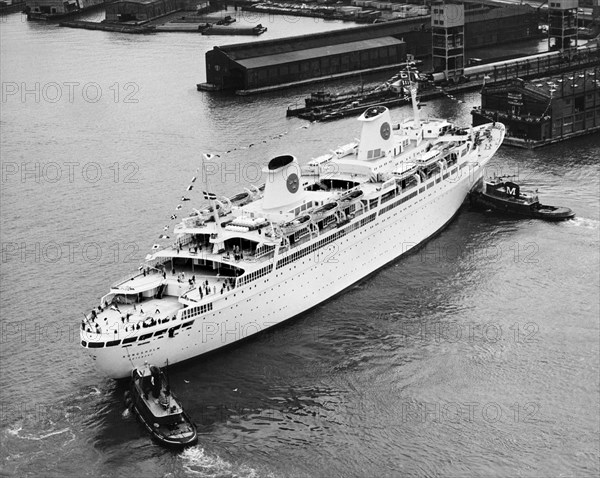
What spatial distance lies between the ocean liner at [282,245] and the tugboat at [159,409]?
1919 mm

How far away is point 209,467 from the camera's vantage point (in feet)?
135

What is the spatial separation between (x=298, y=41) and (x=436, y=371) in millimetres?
61665

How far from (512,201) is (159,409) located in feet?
92.9

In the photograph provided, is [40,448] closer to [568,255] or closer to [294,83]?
[568,255]

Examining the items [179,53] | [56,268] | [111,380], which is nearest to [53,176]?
[56,268]

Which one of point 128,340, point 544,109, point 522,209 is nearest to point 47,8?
point 544,109

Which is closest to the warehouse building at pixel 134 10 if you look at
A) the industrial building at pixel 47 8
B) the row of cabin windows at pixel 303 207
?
the industrial building at pixel 47 8

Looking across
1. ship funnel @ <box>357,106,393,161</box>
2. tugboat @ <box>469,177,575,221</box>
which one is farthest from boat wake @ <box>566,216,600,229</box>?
ship funnel @ <box>357,106,393,161</box>

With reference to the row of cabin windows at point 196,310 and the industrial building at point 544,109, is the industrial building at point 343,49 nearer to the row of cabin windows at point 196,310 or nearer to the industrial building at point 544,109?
the industrial building at point 544,109

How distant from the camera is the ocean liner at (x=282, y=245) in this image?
47.8 m

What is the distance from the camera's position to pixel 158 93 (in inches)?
3748

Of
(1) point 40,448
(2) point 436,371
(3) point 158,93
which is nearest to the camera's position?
(1) point 40,448

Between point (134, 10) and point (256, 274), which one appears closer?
point (256, 274)

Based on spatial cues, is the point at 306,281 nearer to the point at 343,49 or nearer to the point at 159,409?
the point at 159,409
